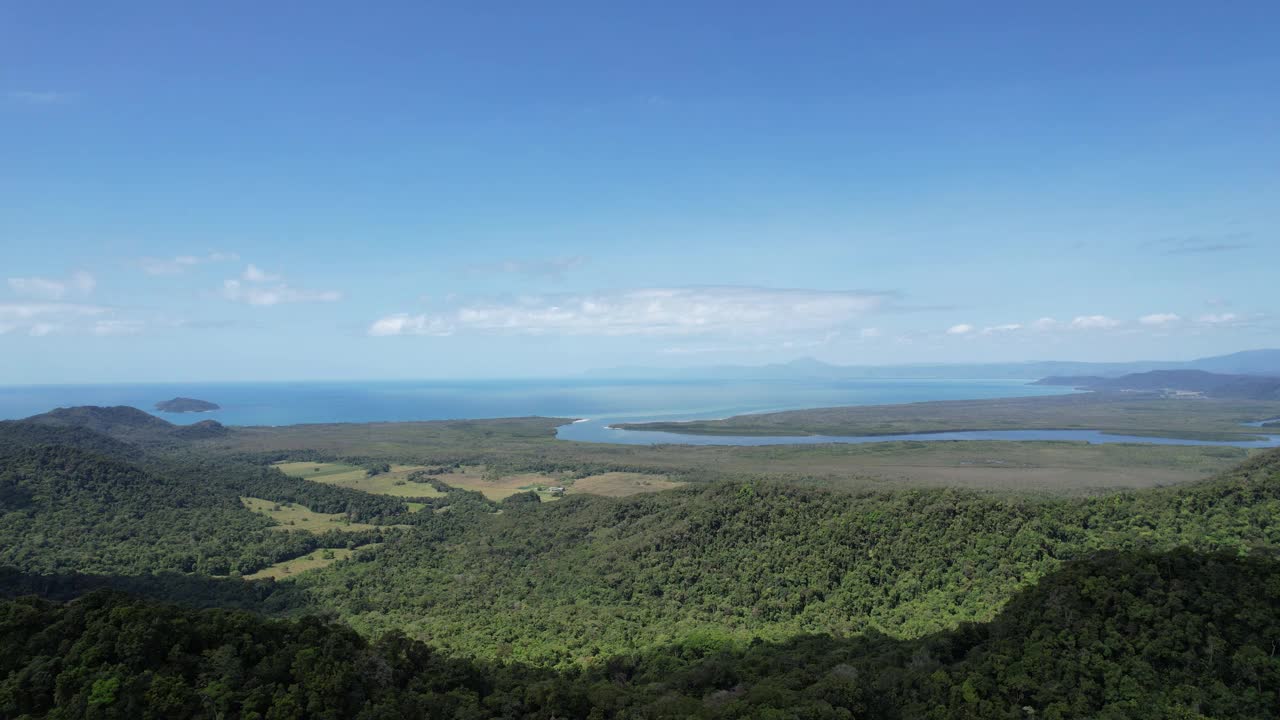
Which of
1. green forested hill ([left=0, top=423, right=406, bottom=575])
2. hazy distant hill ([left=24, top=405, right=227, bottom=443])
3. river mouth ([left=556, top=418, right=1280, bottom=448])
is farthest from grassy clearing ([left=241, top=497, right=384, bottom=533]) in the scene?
hazy distant hill ([left=24, top=405, right=227, bottom=443])

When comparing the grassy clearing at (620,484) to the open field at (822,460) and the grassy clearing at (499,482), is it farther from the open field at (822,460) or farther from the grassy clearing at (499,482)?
the grassy clearing at (499,482)

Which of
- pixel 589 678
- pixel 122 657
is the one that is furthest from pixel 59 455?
pixel 589 678

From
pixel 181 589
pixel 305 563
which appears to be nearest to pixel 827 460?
pixel 305 563

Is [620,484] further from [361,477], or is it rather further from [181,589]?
[181,589]

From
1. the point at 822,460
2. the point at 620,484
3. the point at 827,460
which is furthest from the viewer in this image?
the point at 822,460

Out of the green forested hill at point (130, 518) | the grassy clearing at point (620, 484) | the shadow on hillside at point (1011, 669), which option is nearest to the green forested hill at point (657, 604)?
the shadow on hillside at point (1011, 669)

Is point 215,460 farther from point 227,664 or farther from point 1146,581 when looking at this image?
point 1146,581
